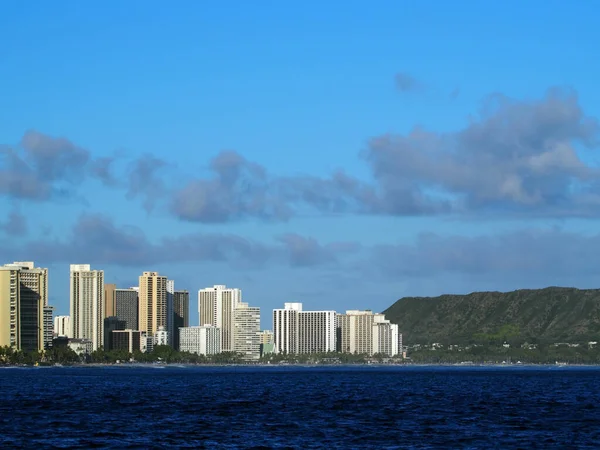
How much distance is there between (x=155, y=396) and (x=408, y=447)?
3227 inches

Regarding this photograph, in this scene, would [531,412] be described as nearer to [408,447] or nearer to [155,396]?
[408,447]

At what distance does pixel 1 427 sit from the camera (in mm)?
92812

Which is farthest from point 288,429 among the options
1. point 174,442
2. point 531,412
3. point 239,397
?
point 239,397

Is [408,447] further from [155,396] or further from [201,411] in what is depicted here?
[155,396]

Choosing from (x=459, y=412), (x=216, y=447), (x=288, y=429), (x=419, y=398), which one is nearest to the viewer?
(x=216, y=447)

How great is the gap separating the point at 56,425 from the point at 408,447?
33777 millimetres

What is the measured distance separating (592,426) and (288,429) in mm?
25543

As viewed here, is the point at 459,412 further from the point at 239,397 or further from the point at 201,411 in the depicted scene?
the point at 239,397

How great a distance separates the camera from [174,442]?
8025 centimetres

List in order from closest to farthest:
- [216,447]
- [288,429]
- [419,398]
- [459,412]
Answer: [216,447], [288,429], [459,412], [419,398]

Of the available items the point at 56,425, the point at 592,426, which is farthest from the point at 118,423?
the point at 592,426

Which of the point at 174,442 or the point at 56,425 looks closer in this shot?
the point at 174,442

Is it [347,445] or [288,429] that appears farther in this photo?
[288,429]

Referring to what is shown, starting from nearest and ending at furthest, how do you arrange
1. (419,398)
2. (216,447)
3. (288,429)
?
(216,447)
(288,429)
(419,398)
